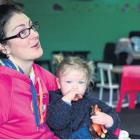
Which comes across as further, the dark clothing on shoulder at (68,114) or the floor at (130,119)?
the floor at (130,119)

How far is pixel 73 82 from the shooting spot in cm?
164

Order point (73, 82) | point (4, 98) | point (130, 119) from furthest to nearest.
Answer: point (130, 119), point (73, 82), point (4, 98)

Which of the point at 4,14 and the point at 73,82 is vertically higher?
the point at 4,14

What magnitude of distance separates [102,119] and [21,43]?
0.42 m

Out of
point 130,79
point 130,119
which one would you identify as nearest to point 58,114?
point 130,79

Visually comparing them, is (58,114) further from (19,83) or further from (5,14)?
(5,14)

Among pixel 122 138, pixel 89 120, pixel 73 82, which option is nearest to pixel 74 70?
pixel 73 82

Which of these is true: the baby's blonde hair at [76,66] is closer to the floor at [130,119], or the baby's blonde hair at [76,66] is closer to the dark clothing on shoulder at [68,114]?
the dark clothing on shoulder at [68,114]

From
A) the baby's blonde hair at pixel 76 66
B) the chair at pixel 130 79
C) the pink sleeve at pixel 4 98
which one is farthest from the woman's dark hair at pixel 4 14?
the chair at pixel 130 79

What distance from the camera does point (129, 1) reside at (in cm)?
930

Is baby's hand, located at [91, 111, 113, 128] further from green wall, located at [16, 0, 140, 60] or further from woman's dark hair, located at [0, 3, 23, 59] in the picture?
green wall, located at [16, 0, 140, 60]

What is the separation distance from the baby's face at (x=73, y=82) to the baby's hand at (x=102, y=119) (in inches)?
3.7

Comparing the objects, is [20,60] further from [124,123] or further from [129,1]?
[129,1]

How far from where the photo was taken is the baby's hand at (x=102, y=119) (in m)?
1.61
